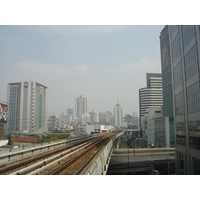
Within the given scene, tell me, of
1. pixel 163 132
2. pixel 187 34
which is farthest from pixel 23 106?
pixel 187 34

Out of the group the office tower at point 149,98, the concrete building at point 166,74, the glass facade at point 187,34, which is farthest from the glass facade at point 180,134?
the office tower at point 149,98

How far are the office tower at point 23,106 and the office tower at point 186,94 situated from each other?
108464mm

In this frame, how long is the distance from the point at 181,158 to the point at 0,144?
95.2ft

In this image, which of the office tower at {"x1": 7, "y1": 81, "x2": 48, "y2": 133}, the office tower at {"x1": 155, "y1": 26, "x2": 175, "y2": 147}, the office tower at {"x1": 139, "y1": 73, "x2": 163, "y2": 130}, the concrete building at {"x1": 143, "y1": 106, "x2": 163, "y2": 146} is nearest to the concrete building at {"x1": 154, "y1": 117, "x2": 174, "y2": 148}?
the office tower at {"x1": 155, "y1": 26, "x2": 175, "y2": 147}

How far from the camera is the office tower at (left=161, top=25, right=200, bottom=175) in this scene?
19047 mm

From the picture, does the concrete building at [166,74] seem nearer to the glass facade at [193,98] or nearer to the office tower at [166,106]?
the office tower at [166,106]

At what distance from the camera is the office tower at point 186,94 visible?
19047 mm

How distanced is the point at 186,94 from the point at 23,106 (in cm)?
11597

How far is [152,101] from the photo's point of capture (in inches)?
5285

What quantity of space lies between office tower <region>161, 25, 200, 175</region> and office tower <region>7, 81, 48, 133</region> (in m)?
108

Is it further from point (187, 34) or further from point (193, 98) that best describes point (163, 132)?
point (187, 34)

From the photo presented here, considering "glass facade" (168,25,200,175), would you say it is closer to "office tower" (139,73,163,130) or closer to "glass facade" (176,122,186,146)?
"glass facade" (176,122,186,146)

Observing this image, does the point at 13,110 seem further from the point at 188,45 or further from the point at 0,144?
the point at 188,45
